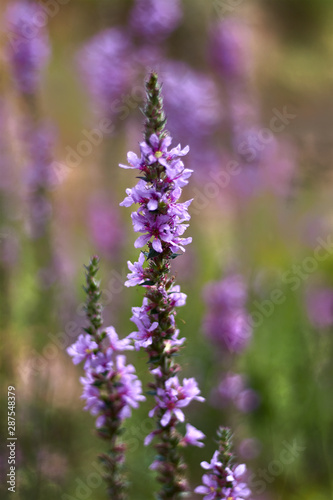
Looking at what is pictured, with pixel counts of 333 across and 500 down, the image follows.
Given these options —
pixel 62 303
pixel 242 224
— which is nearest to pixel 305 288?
pixel 242 224

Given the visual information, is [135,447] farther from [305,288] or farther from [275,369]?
→ [305,288]

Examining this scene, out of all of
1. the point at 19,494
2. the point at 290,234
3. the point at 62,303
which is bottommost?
the point at 19,494

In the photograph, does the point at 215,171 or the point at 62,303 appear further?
the point at 215,171

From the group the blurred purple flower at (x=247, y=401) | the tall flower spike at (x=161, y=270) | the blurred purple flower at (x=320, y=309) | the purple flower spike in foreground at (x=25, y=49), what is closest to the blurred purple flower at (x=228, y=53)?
the purple flower spike in foreground at (x=25, y=49)

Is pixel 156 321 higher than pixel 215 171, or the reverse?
pixel 215 171

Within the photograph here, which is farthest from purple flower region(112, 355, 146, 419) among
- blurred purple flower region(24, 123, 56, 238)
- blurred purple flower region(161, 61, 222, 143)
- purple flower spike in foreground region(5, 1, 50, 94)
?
blurred purple flower region(161, 61, 222, 143)

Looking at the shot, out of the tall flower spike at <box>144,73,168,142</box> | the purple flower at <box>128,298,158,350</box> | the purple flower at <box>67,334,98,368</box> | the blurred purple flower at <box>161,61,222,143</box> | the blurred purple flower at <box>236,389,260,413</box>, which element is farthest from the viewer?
the blurred purple flower at <box>161,61,222,143</box>

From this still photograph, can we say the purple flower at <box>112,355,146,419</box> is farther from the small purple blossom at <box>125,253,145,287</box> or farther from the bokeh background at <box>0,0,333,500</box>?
the bokeh background at <box>0,0,333,500</box>
